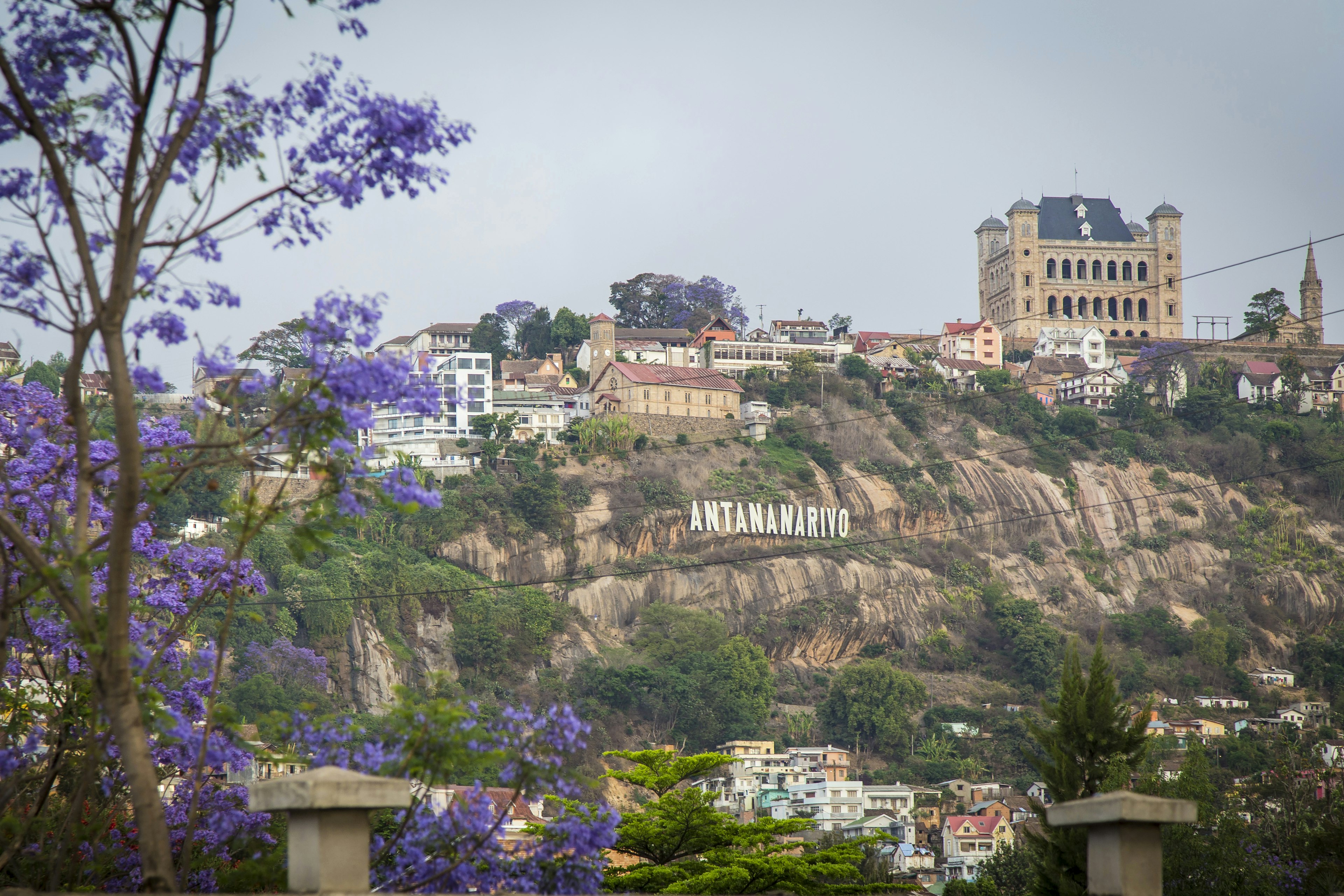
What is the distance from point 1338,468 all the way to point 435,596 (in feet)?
200

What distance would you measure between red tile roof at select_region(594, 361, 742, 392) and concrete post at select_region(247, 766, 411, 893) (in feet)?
241

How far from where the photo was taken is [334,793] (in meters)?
5.72

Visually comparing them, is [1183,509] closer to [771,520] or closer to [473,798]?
[771,520]

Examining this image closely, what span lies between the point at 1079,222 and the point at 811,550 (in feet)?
188

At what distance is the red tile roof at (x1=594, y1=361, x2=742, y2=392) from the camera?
3152 inches

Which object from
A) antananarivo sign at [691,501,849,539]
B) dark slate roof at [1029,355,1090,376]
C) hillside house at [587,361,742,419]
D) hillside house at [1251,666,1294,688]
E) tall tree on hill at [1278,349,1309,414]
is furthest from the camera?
dark slate roof at [1029,355,1090,376]

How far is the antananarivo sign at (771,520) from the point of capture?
7256 cm

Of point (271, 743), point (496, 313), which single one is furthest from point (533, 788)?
point (496, 313)

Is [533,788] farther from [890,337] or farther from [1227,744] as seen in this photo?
[890,337]

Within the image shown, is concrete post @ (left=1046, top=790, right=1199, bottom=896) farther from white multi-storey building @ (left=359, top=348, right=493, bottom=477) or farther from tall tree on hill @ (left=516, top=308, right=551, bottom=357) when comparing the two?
tall tree on hill @ (left=516, top=308, right=551, bottom=357)

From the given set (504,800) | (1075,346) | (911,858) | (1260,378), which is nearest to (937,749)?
(911,858)

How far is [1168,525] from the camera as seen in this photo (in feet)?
280

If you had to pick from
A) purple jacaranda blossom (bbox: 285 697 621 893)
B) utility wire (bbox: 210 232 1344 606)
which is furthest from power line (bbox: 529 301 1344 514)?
purple jacaranda blossom (bbox: 285 697 621 893)

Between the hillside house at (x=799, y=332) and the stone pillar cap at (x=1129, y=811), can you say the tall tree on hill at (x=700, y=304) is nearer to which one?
the hillside house at (x=799, y=332)
